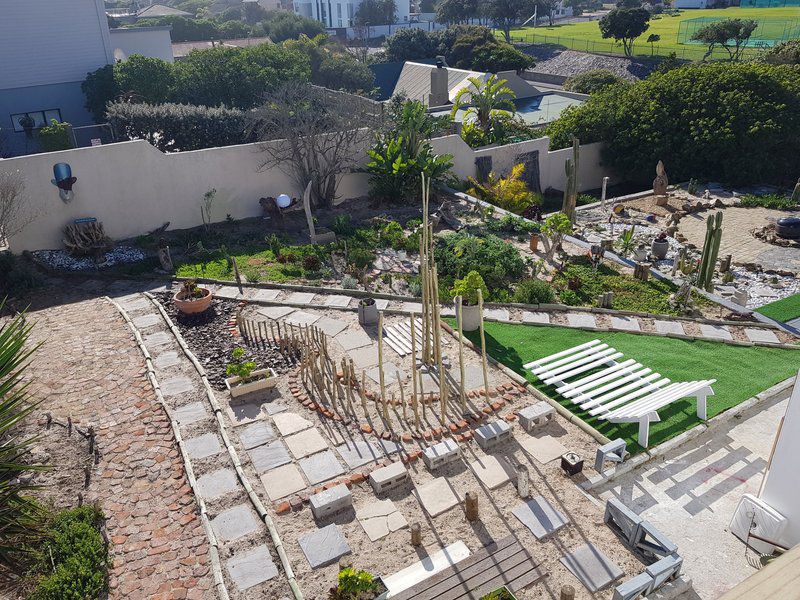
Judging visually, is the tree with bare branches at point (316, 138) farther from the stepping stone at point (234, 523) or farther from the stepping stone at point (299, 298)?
the stepping stone at point (234, 523)

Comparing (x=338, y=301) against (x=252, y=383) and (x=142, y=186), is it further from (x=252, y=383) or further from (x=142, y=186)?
(x=142, y=186)

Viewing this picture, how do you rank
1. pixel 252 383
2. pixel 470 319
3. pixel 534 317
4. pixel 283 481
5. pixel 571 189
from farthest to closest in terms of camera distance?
pixel 571 189 < pixel 534 317 < pixel 470 319 < pixel 252 383 < pixel 283 481

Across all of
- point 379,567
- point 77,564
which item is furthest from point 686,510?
point 77,564

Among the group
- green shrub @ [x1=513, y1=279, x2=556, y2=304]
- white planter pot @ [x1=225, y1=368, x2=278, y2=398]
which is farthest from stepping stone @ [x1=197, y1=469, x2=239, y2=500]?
green shrub @ [x1=513, y1=279, x2=556, y2=304]

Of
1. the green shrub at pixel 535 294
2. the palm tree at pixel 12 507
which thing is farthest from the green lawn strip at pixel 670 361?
the palm tree at pixel 12 507

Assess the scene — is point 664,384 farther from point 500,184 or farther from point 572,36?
point 572,36

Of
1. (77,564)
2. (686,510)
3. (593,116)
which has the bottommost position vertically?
(686,510)

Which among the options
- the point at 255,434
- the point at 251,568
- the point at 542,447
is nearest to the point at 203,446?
the point at 255,434
